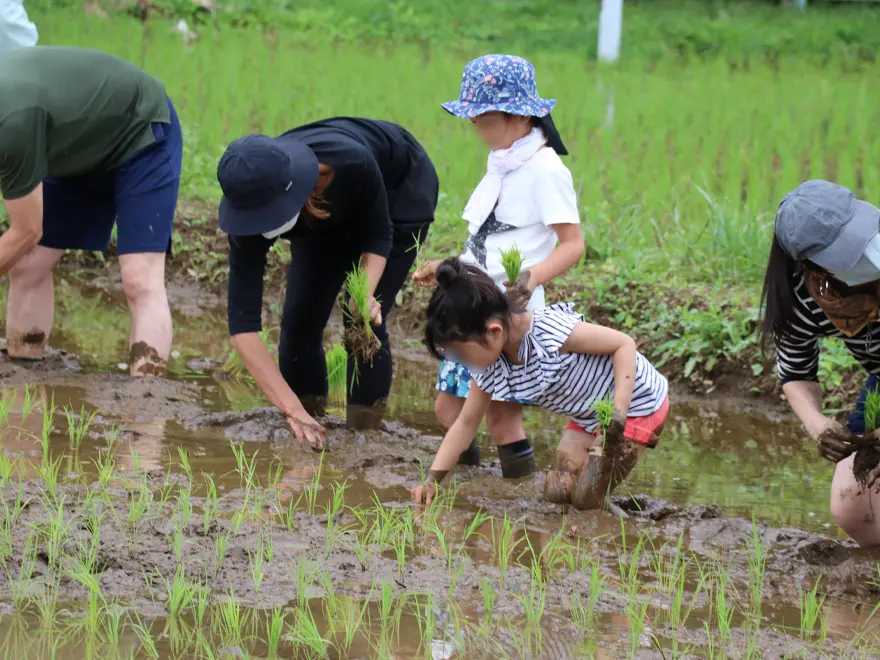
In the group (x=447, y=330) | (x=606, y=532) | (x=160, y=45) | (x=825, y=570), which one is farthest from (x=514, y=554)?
(x=160, y=45)

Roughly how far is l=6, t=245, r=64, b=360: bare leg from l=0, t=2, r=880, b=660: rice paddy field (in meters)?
0.19

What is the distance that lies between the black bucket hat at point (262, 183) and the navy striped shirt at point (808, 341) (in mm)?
1438

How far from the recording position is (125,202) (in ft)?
14.4

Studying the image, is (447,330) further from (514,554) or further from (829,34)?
(829,34)

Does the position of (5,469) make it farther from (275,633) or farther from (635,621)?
(635,621)

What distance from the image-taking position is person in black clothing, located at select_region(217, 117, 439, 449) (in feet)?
11.0

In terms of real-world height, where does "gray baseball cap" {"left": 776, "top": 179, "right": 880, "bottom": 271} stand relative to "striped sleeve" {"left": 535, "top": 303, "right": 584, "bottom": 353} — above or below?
above

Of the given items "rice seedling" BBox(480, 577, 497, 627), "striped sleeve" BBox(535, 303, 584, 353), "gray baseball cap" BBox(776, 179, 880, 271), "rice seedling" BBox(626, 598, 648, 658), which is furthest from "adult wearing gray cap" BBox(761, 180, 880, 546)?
"rice seedling" BBox(480, 577, 497, 627)

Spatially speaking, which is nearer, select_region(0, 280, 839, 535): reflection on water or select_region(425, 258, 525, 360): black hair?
select_region(425, 258, 525, 360): black hair

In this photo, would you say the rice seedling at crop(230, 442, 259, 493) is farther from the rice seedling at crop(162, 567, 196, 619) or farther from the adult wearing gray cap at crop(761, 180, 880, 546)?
the adult wearing gray cap at crop(761, 180, 880, 546)

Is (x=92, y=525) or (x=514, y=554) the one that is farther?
(x=514, y=554)

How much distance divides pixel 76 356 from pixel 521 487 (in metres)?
2.31

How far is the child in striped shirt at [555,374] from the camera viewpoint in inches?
125

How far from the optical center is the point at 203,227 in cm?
663
